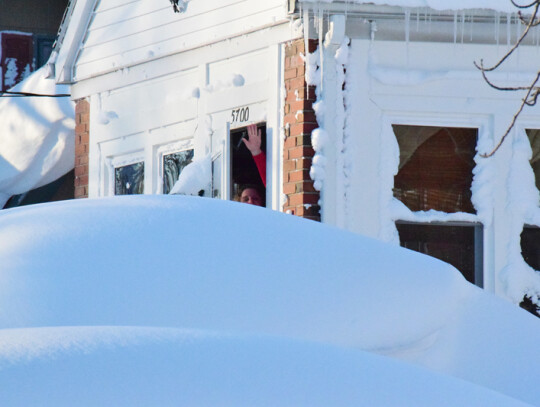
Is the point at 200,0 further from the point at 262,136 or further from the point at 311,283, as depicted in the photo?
the point at 311,283

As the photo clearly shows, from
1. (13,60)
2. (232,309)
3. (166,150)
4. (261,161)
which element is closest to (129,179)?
(166,150)

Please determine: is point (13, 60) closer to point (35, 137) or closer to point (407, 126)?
point (35, 137)

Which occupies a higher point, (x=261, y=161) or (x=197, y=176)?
(x=261, y=161)

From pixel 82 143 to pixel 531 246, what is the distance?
14.3 ft

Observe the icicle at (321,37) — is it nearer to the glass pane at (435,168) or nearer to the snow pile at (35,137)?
the glass pane at (435,168)

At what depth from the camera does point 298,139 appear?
718cm

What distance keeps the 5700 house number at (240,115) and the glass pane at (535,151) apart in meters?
2.12

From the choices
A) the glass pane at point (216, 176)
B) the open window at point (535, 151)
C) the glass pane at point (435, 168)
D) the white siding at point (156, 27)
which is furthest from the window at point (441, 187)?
the glass pane at point (216, 176)

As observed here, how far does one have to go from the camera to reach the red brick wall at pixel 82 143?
30.7ft

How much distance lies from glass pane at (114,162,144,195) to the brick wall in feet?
6.62

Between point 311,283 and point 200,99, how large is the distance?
19.1 feet

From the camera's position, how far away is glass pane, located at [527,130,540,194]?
7.29 metres

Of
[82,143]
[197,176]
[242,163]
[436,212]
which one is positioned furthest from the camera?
[82,143]

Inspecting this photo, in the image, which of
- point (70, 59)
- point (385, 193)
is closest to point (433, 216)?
point (385, 193)
